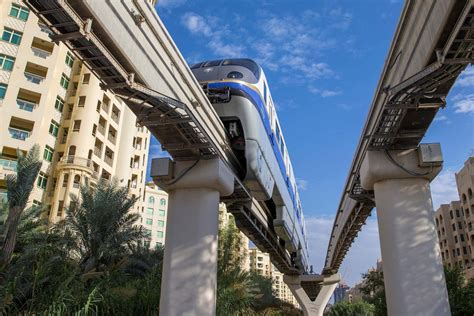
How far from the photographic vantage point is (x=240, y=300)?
2139 centimetres

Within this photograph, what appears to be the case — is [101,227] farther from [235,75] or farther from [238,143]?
[235,75]

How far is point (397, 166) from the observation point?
12.9 metres

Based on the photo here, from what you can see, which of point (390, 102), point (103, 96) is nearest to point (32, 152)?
point (390, 102)

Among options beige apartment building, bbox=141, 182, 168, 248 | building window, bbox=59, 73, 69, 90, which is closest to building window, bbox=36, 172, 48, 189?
building window, bbox=59, 73, 69, 90

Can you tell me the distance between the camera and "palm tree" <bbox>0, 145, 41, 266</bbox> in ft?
48.4

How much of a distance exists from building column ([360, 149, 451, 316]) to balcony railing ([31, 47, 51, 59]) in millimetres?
35437

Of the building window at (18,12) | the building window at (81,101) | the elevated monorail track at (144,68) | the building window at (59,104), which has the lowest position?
the elevated monorail track at (144,68)

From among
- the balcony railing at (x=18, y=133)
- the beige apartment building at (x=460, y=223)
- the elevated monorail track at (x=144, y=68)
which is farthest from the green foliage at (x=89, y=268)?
the beige apartment building at (x=460, y=223)

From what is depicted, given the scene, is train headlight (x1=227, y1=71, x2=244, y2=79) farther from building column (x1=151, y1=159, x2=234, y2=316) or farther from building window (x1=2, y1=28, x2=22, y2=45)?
building window (x1=2, y1=28, x2=22, y2=45)

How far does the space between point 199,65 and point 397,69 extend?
7173 millimetres

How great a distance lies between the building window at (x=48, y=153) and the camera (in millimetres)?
39341

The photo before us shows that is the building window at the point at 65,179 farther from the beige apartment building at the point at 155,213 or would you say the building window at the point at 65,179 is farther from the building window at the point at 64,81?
the beige apartment building at the point at 155,213

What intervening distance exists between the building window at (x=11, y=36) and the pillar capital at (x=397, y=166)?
1410 inches

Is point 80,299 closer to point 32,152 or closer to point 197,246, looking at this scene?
point 197,246
